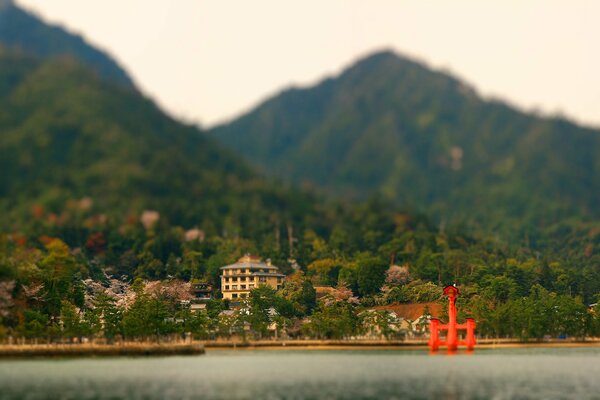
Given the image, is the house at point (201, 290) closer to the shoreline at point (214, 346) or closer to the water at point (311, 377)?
the shoreline at point (214, 346)

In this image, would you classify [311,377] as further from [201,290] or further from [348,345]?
[201,290]

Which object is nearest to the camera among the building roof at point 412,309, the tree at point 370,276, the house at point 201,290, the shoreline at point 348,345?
the shoreline at point 348,345

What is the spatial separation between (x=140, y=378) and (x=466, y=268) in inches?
3747

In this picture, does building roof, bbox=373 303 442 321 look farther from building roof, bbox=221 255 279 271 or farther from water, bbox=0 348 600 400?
water, bbox=0 348 600 400

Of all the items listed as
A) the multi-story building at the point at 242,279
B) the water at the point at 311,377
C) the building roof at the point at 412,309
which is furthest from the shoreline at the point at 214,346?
the multi-story building at the point at 242,279

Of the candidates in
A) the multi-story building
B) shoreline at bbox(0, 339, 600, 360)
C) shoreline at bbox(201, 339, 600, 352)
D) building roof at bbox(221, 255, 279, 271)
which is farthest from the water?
building roof at bbox(221, 255, 279, 271)

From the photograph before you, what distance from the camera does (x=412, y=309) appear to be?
167 meters

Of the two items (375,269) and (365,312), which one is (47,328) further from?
(375,269)

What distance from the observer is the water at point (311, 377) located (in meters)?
84.3

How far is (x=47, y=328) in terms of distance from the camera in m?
130

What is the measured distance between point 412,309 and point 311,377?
6974 cm

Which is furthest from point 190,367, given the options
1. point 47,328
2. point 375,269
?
point 375,269

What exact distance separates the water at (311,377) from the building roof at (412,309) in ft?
98.5

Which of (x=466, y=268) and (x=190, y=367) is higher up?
(x=466, y=268)
